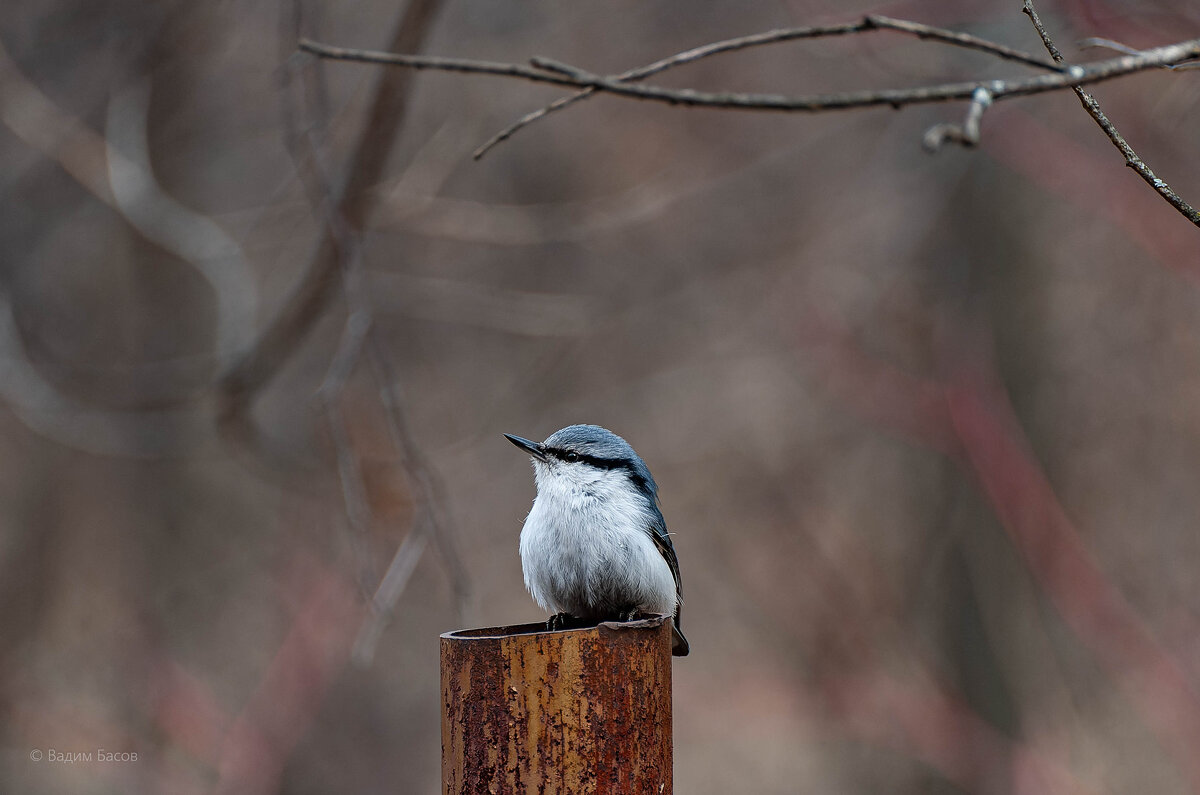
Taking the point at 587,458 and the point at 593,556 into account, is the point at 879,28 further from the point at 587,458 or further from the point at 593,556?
the point at 587,458

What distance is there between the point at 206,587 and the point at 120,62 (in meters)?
3.55

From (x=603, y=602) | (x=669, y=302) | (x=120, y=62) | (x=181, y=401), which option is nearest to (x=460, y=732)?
(x=603, y=602)

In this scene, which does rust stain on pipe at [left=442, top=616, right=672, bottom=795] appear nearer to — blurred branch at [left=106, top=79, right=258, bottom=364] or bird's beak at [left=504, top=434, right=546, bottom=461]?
bird's beak at [left=504, top=434, right=546, bottom=461]

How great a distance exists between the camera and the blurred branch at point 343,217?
132 inches

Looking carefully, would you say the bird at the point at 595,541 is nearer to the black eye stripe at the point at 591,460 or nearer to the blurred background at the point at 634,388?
the black eye stripe at the point at 591,460

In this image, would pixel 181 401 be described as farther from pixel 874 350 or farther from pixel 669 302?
pixel 874 350

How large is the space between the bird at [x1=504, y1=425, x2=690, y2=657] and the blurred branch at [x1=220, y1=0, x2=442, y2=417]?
1039 millimetres

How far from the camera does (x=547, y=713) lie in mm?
1529

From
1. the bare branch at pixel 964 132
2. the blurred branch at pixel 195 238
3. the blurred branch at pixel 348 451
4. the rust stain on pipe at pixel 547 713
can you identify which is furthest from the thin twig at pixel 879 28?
the blurred branch at pixel 195 238

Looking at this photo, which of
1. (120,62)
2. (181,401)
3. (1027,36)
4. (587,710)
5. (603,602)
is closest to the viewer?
(587,710)

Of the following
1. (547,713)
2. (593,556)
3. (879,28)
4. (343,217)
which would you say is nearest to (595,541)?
(593,556)

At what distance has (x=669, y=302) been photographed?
7066mm

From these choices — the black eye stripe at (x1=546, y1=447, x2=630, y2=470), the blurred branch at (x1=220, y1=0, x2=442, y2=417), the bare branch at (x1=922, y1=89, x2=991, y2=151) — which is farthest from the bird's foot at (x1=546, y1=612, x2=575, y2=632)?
the bare branch at (x1=922, y1=89, x2=991, y2=151)

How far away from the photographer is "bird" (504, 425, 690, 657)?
2461 millimetres
